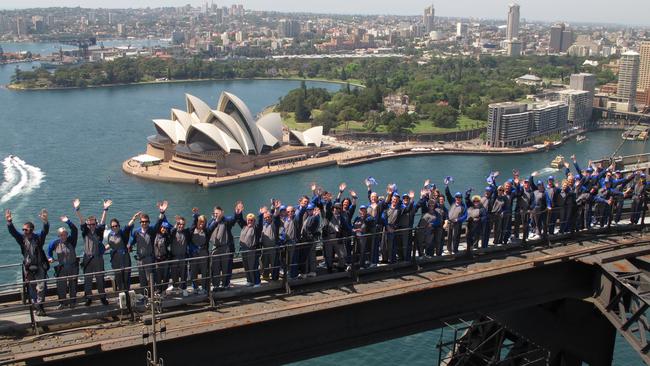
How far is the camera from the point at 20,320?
4770 millimetres

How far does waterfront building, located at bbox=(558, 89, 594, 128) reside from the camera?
51.2 meters

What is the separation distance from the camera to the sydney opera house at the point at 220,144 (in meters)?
32.8

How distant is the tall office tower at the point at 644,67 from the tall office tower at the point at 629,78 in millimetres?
2722

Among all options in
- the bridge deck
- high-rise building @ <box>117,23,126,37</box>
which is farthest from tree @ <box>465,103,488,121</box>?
high-rise building @ <box>117,23,126,37</box>

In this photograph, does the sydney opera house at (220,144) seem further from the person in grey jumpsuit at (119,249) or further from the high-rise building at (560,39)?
the high-rise building at (560,39)

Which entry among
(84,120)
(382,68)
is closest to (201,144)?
(84,120)

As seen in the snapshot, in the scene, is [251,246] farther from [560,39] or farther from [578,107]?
[560,39]

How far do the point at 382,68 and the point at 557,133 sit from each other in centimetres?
3976

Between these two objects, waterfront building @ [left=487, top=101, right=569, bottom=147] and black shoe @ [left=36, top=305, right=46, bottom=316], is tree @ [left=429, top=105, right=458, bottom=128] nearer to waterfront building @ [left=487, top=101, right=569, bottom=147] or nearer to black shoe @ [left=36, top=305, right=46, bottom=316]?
waterfront building @ [left=487, top=101, right=569, bottom=147]

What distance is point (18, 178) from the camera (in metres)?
28.4

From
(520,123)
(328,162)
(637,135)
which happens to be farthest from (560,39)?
(328,162)

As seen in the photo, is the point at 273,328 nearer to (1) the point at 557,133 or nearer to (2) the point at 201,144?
(2) the point at 201,144

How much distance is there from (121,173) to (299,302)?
2757 cm

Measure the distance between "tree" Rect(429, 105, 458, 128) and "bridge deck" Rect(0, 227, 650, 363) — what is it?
135 ft
